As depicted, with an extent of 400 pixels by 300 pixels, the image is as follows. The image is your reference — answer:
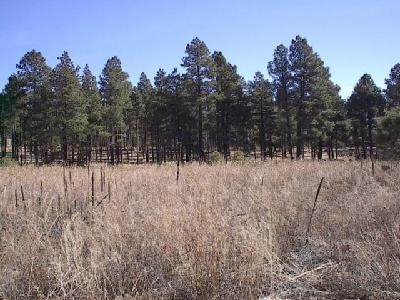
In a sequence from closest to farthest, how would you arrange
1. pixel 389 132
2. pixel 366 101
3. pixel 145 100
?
1. pixel 389 132
2. pixel 366 101
3. pixel 145 100

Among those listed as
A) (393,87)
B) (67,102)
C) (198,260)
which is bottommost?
(198,260)

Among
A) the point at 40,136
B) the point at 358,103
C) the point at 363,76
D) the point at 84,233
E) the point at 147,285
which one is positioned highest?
the point at 363,76

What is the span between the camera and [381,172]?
1005 centimetres

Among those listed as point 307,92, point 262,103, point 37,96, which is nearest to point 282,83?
point 307,92

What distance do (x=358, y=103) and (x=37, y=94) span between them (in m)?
41.5

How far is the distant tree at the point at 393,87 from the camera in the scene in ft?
164

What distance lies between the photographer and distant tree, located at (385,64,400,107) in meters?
50.1

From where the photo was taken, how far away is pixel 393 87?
51000 mm

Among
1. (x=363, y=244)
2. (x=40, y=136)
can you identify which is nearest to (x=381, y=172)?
(x=363, y=244)

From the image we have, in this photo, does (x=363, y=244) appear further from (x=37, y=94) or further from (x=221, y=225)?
(x=37, y=94)

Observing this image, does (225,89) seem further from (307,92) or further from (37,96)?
(37,96)

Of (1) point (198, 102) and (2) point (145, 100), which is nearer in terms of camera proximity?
(1) point (198, 102)

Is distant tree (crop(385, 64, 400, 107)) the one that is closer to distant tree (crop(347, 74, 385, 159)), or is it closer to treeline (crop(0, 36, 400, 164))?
treeline (crop(0, 36, 400, 164))

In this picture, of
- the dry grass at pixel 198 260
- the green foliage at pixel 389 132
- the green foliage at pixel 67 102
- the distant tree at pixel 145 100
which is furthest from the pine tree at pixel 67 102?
the dry grass at pixel 198 260
